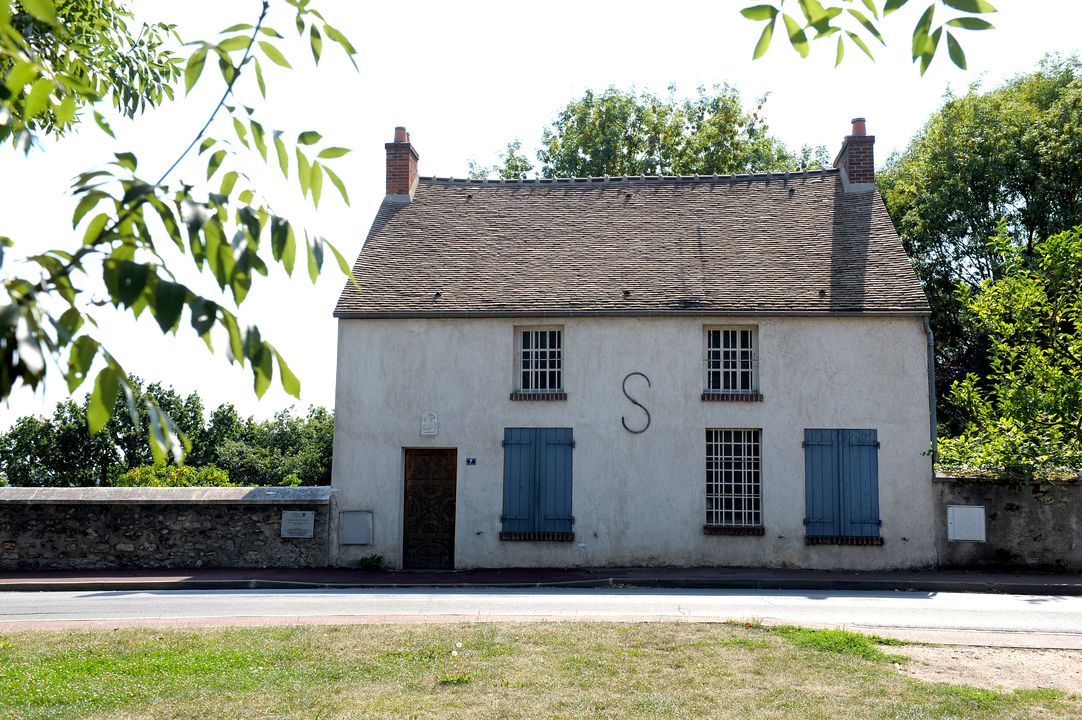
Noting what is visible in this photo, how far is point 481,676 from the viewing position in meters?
8.23

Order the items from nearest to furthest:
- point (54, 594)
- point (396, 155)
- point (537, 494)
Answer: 1. point (54, 594)
2. point (537, 494)
3. point (396, 155)

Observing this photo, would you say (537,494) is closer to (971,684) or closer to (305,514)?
(305,514)

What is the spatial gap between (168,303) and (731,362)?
18.2 meters

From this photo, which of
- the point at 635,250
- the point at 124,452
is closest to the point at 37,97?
the point at 635,250

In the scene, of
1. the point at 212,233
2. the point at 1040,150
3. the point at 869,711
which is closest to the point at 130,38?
the point at 212,233

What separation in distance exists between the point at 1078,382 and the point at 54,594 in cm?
1781

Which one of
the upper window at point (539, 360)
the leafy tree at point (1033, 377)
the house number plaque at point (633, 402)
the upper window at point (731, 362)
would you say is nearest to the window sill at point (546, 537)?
the house number plaque at point (633, 402)

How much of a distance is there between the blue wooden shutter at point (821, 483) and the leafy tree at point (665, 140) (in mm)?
20385

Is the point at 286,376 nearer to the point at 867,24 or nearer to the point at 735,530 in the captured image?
the point at 867,24

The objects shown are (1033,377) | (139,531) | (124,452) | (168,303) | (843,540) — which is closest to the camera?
(168,303)

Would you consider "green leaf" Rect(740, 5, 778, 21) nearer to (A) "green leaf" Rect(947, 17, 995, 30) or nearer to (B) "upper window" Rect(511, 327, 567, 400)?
(A) "green leaf" Rect(947, 17, 995, 30)

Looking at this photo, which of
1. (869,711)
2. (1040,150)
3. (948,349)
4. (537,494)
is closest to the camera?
(869,711)

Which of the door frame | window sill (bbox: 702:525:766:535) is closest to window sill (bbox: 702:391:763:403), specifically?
window sill (bbox: 702:525:766:535)

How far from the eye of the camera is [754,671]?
845cm
